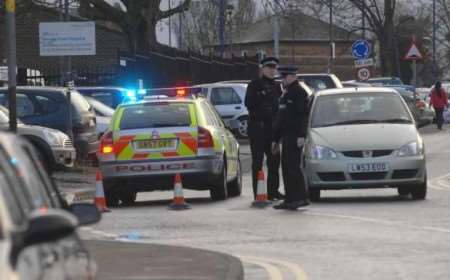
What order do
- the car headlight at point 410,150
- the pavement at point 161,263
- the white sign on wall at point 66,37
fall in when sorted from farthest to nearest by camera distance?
the white sign on wall at point 66,37
the car headlight at point 410,150
the pavement at point 161,263

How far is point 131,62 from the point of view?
1291 inches

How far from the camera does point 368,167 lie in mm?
14953

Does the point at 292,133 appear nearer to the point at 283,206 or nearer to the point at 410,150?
the point at 283,206

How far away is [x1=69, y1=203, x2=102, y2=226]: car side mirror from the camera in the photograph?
5320mm

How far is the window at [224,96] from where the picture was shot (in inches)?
1328

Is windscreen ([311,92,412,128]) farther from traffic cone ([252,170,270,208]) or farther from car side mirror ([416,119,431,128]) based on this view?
car side mirror ([416,119,431,128])

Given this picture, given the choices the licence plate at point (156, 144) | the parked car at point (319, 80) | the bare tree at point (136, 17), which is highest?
the bare tree at point (136, 17)

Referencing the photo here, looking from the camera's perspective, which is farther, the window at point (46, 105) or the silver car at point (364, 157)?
the window at point (46, 105)

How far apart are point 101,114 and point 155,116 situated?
9.42m

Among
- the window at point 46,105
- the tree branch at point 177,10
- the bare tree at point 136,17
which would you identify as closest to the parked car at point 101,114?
the window at point 46,105

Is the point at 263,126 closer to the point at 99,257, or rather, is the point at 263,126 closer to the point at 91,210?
the point at 99,257

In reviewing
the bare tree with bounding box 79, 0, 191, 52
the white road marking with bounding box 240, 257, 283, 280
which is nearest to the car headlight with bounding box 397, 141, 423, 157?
the white road marking with bounding box 240, 257, 283, 280

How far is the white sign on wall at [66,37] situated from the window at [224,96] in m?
4.29

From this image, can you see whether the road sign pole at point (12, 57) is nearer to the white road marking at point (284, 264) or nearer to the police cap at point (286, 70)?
the police cap at point (286, 70)
